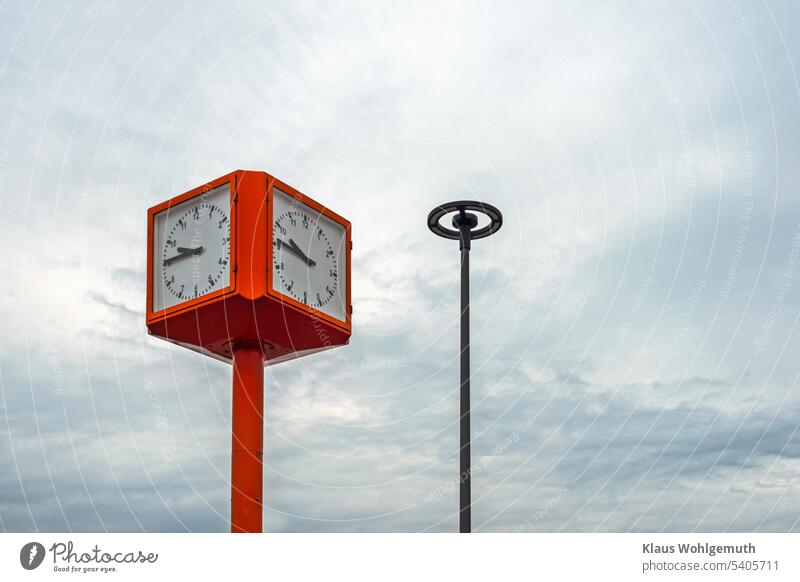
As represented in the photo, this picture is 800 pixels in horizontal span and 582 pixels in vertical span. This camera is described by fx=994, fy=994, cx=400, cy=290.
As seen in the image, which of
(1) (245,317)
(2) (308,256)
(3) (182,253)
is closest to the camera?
(1) (245,317)

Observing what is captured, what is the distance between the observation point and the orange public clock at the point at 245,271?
40.4 feet

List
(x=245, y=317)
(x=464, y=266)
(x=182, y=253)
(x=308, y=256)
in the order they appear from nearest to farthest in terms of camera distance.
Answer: (x=245, y=317)
(x=182, y=253)
(x=308, y=256)
(x=464, y=266)

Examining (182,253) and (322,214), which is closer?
(182,253)

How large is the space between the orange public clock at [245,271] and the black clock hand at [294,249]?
13 mm

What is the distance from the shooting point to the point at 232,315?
491 inches

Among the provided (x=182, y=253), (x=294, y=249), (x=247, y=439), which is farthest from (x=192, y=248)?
(x=247, y=439)

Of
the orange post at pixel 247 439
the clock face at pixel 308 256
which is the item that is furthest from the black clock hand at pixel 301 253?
the orange post at pixel 247 439

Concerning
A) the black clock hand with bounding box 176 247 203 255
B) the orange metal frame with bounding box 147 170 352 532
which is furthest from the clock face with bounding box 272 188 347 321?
the black clock hand with bounding box 176 247 203 255

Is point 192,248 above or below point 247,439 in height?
above

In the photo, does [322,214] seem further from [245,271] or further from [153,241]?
[153,241]

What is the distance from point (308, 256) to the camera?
522 inches

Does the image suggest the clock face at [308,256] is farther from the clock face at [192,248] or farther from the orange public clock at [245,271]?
the clock face at [192,248]

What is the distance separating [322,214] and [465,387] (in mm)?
3139
